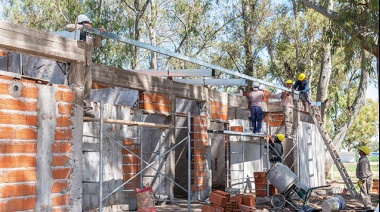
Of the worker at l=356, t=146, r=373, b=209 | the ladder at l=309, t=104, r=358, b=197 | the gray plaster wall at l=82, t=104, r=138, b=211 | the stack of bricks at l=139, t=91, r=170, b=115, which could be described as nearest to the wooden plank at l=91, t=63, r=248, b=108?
→ the stack of bricks at l=139, t=91, r=170, b=115

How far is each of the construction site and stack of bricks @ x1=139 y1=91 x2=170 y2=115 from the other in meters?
0.03

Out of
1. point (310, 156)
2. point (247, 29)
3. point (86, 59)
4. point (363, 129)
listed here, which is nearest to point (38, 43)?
point (86, 59)

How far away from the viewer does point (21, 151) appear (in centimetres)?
824

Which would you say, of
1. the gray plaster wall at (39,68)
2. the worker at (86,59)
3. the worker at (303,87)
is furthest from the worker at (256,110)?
the worker at (86,59)

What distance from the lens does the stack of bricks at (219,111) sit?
16672 millimetres

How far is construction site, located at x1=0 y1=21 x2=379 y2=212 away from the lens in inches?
330

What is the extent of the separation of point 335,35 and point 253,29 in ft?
50.0

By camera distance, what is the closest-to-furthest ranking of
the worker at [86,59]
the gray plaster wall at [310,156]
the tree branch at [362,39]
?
the worker at [86,59]
the tree branch at [362,39]
the gray plaster wall at [310,156]

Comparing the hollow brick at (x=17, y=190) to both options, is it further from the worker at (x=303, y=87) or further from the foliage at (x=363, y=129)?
the foliage at (x=363, y=129)

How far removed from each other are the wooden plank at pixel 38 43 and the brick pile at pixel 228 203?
4041mm

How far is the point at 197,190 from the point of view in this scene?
15.4 metres

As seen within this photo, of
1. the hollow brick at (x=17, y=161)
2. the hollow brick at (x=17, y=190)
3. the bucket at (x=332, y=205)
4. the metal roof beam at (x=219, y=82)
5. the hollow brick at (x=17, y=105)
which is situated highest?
the metal roof beam at (x=219, y=82)

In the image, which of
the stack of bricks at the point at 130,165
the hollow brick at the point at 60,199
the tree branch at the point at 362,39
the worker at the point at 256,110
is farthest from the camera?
the worker at the point at 256,110

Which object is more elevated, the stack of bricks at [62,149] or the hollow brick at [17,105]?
the hollow brick at [17,105]
